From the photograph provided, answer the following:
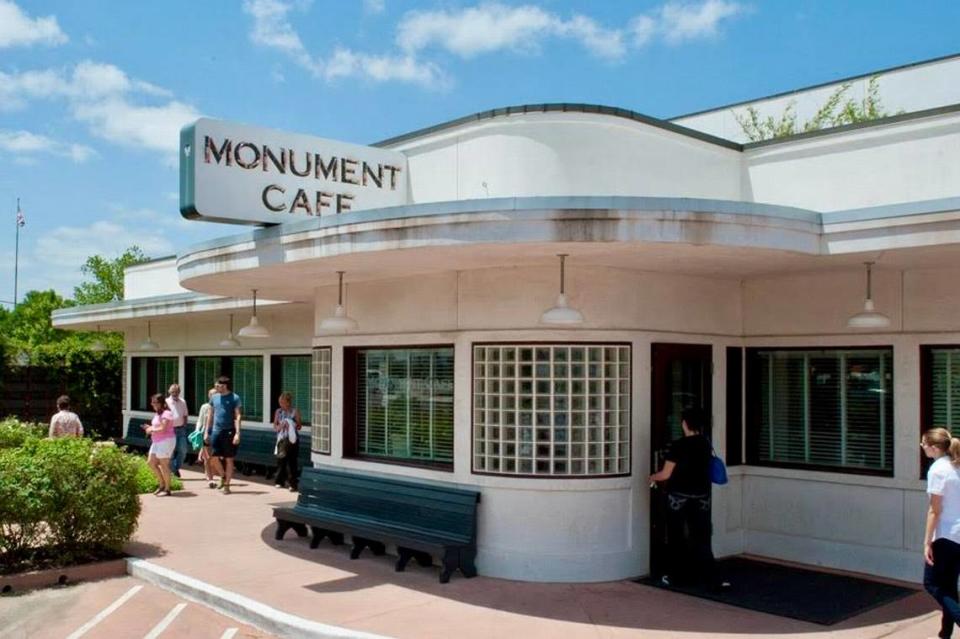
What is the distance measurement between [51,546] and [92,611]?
155 cm

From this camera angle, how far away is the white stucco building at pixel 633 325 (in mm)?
7848

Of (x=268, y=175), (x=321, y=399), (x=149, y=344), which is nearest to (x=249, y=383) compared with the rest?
(x=149, y=344)

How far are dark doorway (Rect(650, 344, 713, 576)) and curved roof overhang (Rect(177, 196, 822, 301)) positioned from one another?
100 cm

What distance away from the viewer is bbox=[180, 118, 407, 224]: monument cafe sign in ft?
29.7

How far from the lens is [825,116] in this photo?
1786 cm

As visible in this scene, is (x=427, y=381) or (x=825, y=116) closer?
(x=427, y=381)

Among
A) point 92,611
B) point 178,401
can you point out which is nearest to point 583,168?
point 92,611

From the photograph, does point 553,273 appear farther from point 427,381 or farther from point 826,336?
point 826,336

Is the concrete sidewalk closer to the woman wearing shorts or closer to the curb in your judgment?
the curb

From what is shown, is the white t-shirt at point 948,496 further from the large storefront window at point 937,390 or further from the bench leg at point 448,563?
the bench leg at point 448,563

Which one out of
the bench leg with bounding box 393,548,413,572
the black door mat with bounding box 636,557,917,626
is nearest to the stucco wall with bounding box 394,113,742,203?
the bench leg with bounding box 393,548,413,572

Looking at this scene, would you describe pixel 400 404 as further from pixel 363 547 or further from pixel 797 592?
pixel 797 592

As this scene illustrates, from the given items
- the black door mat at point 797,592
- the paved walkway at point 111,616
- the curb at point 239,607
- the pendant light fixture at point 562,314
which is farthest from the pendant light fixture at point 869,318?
the paved walkway at point 111,616

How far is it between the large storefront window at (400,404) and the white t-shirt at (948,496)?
182 inches
